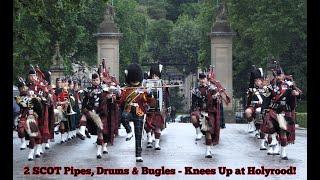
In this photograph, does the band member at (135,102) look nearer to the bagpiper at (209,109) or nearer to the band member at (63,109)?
the bagpiper at (209,109)

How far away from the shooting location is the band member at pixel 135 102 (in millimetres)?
20933

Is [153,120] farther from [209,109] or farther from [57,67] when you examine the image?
[57,67]

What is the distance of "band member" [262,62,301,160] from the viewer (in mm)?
21766

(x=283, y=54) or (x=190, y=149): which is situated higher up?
(x=283, y=54)

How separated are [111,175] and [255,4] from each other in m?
36.6

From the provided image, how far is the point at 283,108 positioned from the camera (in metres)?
21.9

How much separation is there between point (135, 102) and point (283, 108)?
3649 millimetres

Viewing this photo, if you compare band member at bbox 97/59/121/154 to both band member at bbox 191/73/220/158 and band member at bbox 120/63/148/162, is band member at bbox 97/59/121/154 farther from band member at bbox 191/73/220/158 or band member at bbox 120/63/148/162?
band member at bbox 191/73/220/158

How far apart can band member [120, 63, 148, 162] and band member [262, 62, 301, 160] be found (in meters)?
3.22

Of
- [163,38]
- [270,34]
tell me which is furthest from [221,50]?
[163,38]

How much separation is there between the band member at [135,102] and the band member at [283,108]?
3221 mm

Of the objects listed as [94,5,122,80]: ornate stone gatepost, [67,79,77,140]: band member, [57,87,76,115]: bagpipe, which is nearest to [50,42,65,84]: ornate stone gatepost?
[94,5,122,80]: ornate stone gatepost
